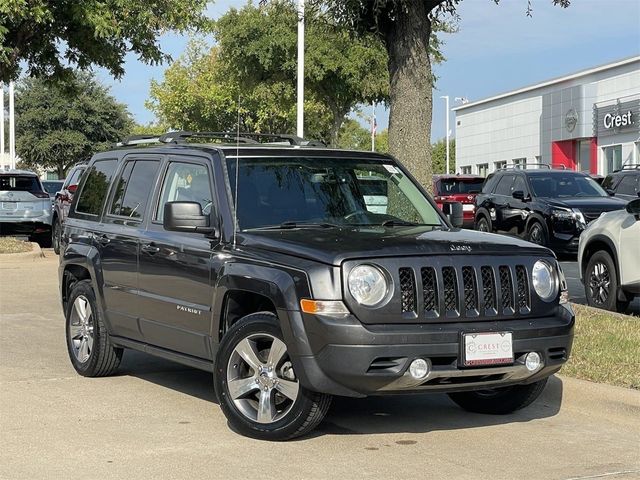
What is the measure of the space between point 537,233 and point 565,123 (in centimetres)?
3126

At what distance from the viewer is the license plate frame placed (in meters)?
6.30

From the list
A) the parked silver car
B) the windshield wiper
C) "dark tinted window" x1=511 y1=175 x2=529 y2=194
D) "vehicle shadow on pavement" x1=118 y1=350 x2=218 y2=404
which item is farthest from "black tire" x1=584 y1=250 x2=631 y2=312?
the parked silver car

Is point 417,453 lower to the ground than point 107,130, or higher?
lower

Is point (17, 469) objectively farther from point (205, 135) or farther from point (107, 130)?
point (107, 130)

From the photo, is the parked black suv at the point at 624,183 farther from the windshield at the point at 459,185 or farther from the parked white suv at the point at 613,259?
the parked white suv at the point at 613,259

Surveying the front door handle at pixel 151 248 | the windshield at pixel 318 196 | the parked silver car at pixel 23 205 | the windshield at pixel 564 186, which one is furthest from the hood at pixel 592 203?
the front door handle at pixel 151 248

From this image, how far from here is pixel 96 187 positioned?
9062 millimetres

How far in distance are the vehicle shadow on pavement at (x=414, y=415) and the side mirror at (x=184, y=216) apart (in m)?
1.52

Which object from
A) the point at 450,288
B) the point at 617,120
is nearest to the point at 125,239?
the point at 450,288

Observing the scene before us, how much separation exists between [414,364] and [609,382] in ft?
7.72

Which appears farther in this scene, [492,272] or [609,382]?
[609,382]

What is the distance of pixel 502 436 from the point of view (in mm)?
6863

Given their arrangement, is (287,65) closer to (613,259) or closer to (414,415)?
Answer: (613,259)

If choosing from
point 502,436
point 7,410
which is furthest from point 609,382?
point 7,410
